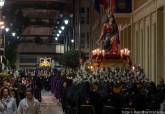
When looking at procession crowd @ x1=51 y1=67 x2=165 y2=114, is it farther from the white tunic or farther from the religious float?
the religious float

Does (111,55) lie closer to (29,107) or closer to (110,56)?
(110,56)

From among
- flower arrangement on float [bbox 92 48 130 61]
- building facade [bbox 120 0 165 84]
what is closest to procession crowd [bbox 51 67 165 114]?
building facade [bbox 120 0 165 84]

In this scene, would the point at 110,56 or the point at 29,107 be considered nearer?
the point at 29,107

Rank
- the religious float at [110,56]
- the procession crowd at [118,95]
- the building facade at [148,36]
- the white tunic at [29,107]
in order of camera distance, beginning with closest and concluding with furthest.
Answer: the white tunic at [29,107]
the procession crowd at [118,95]
the building facade at [148,36]
the religious float at [110,56]

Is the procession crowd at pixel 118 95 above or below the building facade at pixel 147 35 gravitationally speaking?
below

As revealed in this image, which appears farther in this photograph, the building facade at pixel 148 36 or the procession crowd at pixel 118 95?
the building facade at pixel 148 36

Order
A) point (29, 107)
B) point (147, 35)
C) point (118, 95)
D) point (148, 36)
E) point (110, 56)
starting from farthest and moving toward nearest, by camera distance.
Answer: point (147, 35)
point (148, 36)
point (110, 56)
point (118, 95)
point (29, 107)

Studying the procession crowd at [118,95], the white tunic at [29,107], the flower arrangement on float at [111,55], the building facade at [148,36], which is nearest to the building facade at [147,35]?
the building facade at [148,36]

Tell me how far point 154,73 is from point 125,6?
9031 millimetres

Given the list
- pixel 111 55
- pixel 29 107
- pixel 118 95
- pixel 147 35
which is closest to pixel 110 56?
pixel 111 55

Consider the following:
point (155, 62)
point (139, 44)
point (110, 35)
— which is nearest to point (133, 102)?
point (155, 62)

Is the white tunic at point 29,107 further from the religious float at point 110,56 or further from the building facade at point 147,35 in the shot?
the religious float at point 110,56

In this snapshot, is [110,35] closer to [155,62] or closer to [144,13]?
[144,13]

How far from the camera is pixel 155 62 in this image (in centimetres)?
3328
